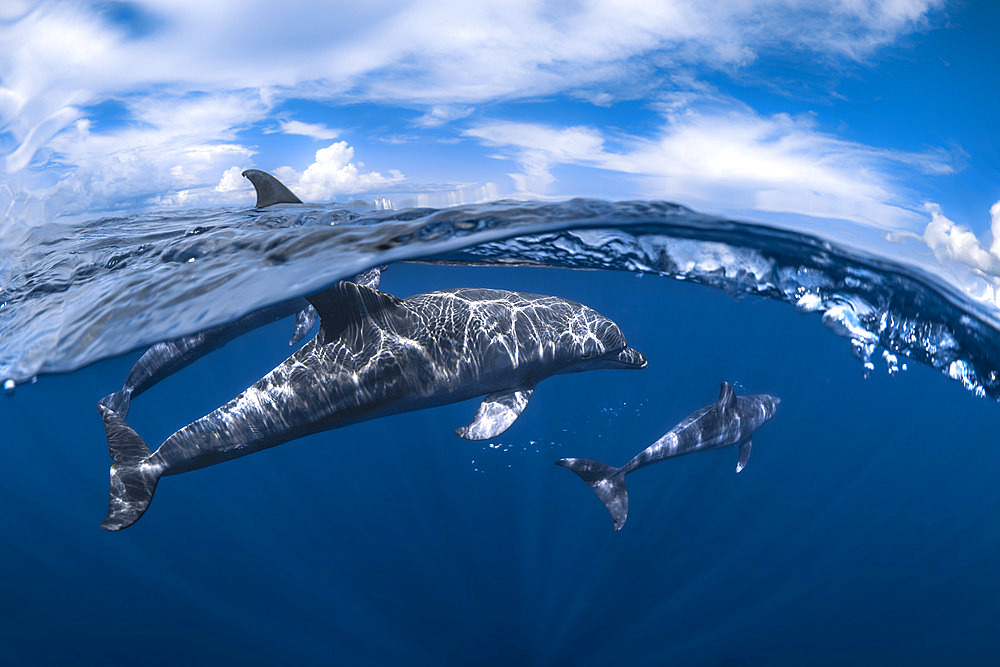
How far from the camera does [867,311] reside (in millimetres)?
10734

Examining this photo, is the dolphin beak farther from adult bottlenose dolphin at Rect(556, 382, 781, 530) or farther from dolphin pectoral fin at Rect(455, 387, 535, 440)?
adult bottlenose dolphin at Rect(556, 382, 781, 530)

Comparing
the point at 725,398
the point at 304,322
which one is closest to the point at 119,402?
the point at 304,322

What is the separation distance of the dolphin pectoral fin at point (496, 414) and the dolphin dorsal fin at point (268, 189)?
5.30 m

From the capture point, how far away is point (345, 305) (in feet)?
17.5

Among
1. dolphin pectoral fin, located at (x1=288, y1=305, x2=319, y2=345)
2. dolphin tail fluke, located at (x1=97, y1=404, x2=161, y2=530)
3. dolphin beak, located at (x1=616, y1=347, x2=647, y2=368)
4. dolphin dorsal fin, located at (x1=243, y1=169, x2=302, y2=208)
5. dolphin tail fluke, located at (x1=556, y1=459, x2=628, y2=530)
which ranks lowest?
dolphin tail fluke, located at (x1=97, y1=404, x2=161, y2=530)

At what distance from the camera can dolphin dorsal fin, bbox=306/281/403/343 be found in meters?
5.13

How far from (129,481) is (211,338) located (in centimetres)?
401

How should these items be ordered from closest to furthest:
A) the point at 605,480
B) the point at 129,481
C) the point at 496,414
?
1. the point at 129,481
2. the point at 496,414
3. the point at 605,480

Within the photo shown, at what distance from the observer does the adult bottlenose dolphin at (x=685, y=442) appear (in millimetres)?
8914

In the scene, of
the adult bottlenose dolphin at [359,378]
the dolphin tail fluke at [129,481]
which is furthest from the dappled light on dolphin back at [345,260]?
the dolphin tail fluke at [129,481]

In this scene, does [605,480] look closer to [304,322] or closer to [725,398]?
[725,398]

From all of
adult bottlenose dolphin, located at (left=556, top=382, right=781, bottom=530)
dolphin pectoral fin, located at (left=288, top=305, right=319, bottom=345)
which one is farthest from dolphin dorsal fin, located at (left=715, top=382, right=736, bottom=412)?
dolphin pectoral fin, located at (left=288, top=305, right=319, bottom=345)

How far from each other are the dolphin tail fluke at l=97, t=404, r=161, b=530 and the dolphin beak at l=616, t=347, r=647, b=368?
6234 millimetres

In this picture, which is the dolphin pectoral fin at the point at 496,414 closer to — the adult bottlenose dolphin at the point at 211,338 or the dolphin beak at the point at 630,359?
the dolphin beak at the point at 630,359
